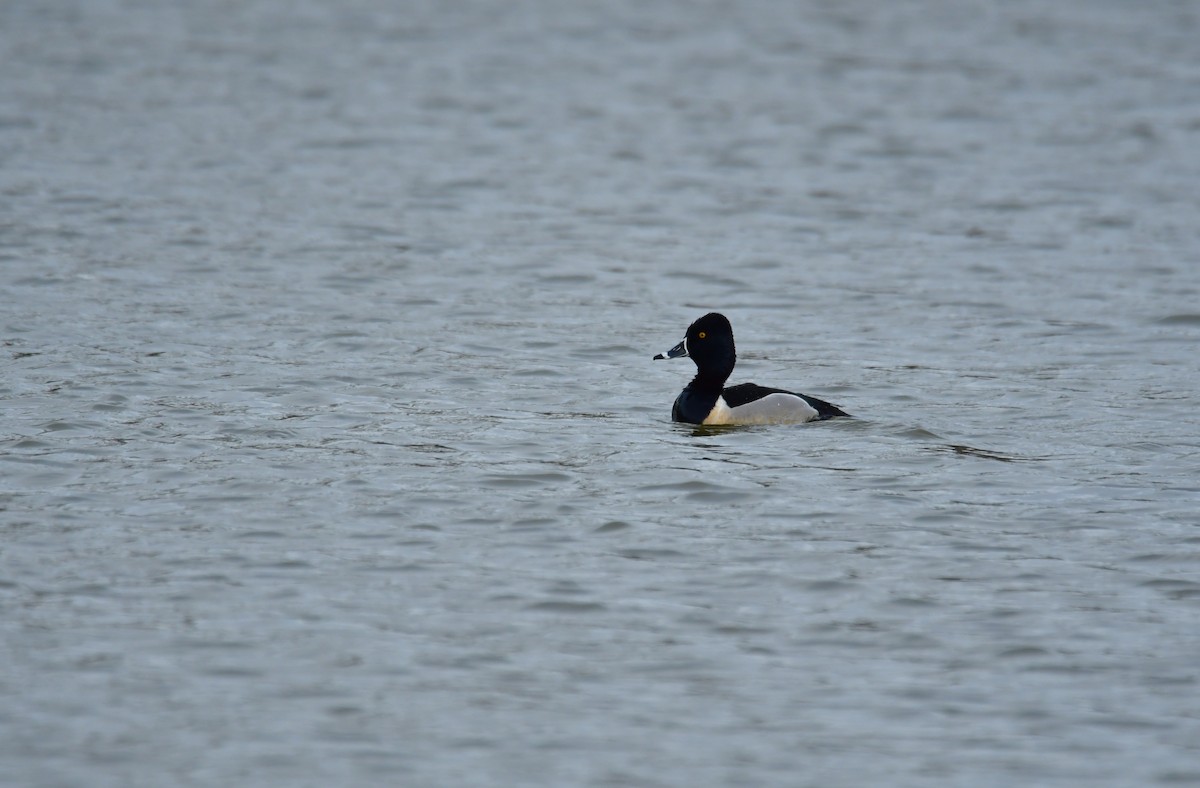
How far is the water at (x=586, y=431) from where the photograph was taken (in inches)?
340

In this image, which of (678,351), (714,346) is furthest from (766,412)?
(678,351)

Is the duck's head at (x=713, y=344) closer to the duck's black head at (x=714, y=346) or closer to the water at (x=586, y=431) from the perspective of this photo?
the duck's black head at (x=714, y=346)

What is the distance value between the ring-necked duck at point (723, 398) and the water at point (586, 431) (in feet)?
0.88

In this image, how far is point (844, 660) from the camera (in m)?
9.34

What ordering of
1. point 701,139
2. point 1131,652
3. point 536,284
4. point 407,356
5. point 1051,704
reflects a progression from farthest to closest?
point 701,139, point 536,284, point 407,356, point 1131,652, point 1051,704

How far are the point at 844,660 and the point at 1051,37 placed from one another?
2569 centimetres

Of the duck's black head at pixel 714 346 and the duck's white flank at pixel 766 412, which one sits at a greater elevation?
the duck's black head at pixel 714 346

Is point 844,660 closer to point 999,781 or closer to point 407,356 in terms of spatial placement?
point 999,781

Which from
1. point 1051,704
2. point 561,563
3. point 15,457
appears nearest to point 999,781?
point 1051,704

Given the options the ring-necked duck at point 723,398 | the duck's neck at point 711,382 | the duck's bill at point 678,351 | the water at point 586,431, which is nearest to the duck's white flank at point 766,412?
the ring-necked duck at point 723,398

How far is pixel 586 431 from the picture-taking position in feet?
44.9

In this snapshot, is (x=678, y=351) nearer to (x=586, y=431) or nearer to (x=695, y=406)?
(x=695, y=406)

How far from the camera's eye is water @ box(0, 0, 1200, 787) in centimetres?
863

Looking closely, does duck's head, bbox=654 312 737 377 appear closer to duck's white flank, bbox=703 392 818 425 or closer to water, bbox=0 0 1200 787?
duck's white flank, bbox=703 392 818 425
